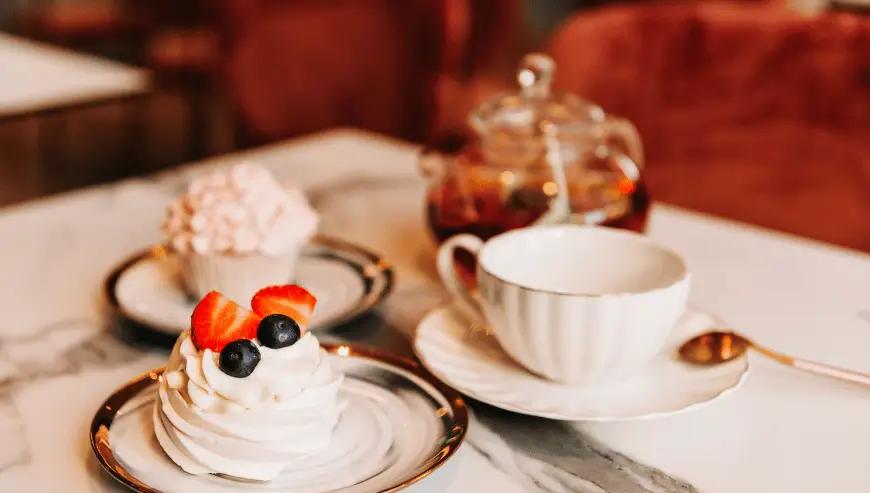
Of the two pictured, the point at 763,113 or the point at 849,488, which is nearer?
the point at 849,488

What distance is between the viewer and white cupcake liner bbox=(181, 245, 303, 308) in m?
0.70

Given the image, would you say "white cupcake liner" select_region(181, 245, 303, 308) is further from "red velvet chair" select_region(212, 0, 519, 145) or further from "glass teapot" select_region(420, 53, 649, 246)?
"red velvet chair" select_region(212, 0, 519, 145)

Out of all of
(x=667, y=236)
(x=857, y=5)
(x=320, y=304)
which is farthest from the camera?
(x=857, y=5)

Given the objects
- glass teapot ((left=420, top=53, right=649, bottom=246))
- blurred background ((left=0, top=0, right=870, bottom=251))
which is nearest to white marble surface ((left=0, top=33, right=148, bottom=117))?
blurred background ((left=0, top=0, right=870, bottom=251))

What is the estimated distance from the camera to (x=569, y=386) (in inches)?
23.7

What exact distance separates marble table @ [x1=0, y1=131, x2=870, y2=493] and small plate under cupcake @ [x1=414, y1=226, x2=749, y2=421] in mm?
21

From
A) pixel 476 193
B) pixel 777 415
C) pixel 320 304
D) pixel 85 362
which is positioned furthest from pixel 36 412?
pixel 777 415

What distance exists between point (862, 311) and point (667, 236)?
217mm

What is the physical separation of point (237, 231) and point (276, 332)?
221 millimetres

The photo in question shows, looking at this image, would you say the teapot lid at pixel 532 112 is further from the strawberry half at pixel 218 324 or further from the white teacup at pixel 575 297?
the strawberry half at pixel 218 324

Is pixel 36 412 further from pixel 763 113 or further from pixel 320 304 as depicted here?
pixel 763 113

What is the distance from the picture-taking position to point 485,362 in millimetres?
630

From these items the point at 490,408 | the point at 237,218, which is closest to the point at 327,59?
the point at 237,218

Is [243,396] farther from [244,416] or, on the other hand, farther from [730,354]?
[730,354]
